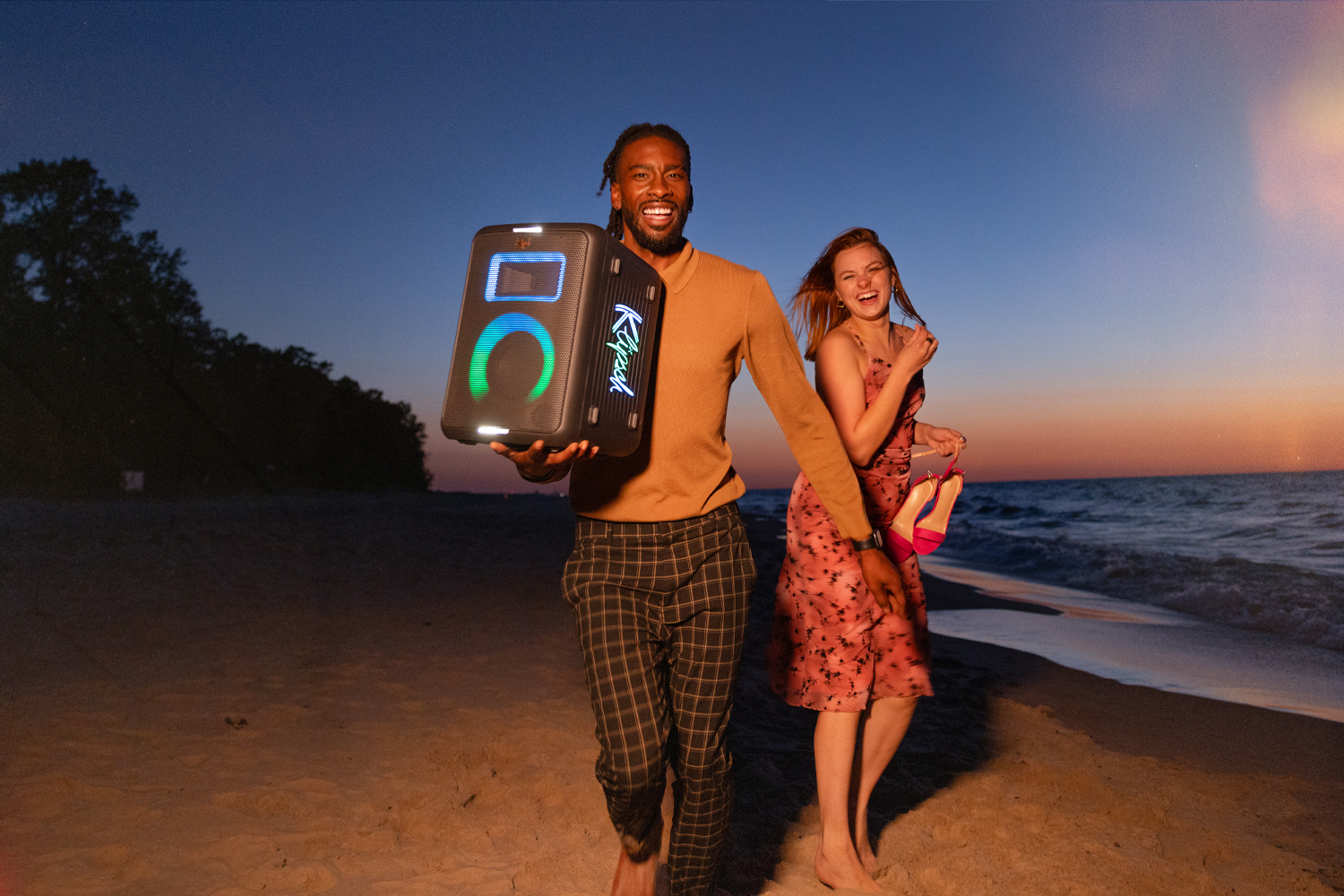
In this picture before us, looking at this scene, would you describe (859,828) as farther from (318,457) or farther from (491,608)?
(318,457)

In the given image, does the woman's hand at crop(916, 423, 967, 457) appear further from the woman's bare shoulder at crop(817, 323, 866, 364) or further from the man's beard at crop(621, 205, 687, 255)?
the man's beard at crop(621, 205, 687, 255)

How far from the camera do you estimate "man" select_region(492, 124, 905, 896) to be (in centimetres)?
198

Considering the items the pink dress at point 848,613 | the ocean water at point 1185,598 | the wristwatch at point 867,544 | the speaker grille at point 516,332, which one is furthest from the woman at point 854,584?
the ocean water at point 1185,598

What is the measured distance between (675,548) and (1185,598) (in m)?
9.59

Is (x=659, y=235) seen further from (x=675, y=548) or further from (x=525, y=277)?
(x=675, y=548)

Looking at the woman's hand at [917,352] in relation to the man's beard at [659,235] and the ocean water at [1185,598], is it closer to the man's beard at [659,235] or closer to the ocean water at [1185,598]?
the man's beard at [659,235]

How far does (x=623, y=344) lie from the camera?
1753mm

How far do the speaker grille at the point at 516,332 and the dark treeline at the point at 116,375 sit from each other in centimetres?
2282

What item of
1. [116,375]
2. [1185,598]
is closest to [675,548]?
[1185,598]

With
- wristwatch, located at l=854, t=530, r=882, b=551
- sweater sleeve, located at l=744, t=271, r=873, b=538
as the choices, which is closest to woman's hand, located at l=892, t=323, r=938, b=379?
sweater sleeve, located at l=744, t=271, r=873, b=538

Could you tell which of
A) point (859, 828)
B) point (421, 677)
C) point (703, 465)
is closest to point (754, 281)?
point (703, 465)

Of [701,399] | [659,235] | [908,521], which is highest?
[659,235]

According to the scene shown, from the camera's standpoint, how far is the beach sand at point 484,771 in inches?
102

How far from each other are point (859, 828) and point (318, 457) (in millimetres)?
33778
